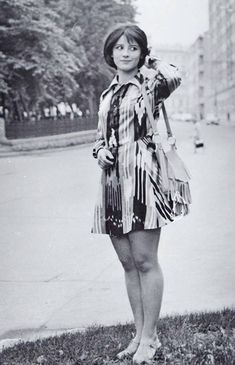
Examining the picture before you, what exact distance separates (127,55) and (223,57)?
279 feet

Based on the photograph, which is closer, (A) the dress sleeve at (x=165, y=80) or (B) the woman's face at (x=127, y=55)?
(A) the dress sleeve at (x=165, y=80)

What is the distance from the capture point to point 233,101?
8388 cm

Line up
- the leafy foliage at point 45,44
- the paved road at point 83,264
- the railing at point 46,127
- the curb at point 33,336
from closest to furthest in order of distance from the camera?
the curb at point 33,336 → the paved road at point 83,264 → the leafy foliage at point 45,44 → the railing at point 46,127

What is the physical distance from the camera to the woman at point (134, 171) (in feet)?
11.2

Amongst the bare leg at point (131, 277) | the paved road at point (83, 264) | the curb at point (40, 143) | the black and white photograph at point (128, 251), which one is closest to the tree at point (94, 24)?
the curb at point (40, 143)

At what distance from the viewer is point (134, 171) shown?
344 cm

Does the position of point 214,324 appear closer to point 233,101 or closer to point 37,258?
point 37,258

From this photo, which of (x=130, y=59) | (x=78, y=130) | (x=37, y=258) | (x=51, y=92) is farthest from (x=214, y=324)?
(x=78, y=130)

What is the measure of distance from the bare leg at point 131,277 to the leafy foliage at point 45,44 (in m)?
25.2

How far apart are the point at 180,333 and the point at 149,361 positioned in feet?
1.72

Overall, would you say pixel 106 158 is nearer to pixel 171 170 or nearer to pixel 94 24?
pixel 171 170

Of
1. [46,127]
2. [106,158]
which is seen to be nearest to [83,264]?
[106,158]

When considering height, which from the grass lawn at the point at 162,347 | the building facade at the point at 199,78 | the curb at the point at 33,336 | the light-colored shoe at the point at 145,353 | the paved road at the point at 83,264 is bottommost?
the building facade at the point at 199,78

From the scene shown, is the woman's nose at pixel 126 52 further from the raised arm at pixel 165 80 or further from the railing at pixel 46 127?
the railing at pixel 46 127
